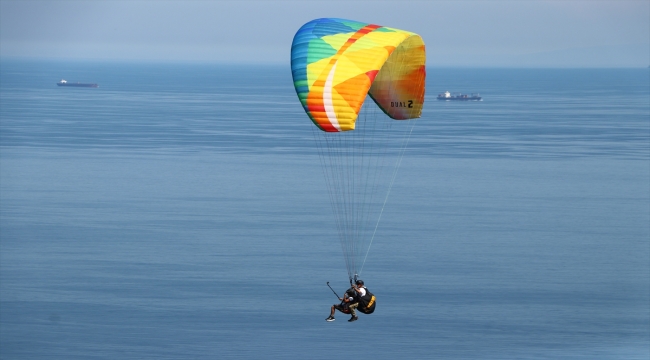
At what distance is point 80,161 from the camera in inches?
4353

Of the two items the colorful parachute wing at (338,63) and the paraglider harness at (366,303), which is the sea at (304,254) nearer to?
the paraglider harness at (366,303)

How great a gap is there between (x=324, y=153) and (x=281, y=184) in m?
40.4

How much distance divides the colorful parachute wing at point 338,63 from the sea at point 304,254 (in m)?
30.9

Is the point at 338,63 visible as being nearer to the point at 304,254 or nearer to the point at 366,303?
the point at 366,303

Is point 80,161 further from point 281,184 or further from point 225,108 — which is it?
point 225,108

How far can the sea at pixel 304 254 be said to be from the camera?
59969 mm

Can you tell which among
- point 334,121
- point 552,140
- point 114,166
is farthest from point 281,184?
→ point 334,121

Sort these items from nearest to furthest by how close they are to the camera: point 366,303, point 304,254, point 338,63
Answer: point 366,303 < point 338,63 < point 304,254

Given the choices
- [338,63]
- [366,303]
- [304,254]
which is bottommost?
[304,254]

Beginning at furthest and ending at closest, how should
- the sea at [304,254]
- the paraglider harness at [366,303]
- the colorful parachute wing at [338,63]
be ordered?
1. the sea at [304,254]
2. the colorful parachute wing at [338,63]
3. the paraglider harness at [366,303]

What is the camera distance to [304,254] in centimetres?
7038

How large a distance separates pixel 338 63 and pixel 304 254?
44.1m

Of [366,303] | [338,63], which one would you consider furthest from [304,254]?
[366,303]

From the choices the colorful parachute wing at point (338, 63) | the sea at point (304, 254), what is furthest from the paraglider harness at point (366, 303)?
the sea at point (304, 254)
